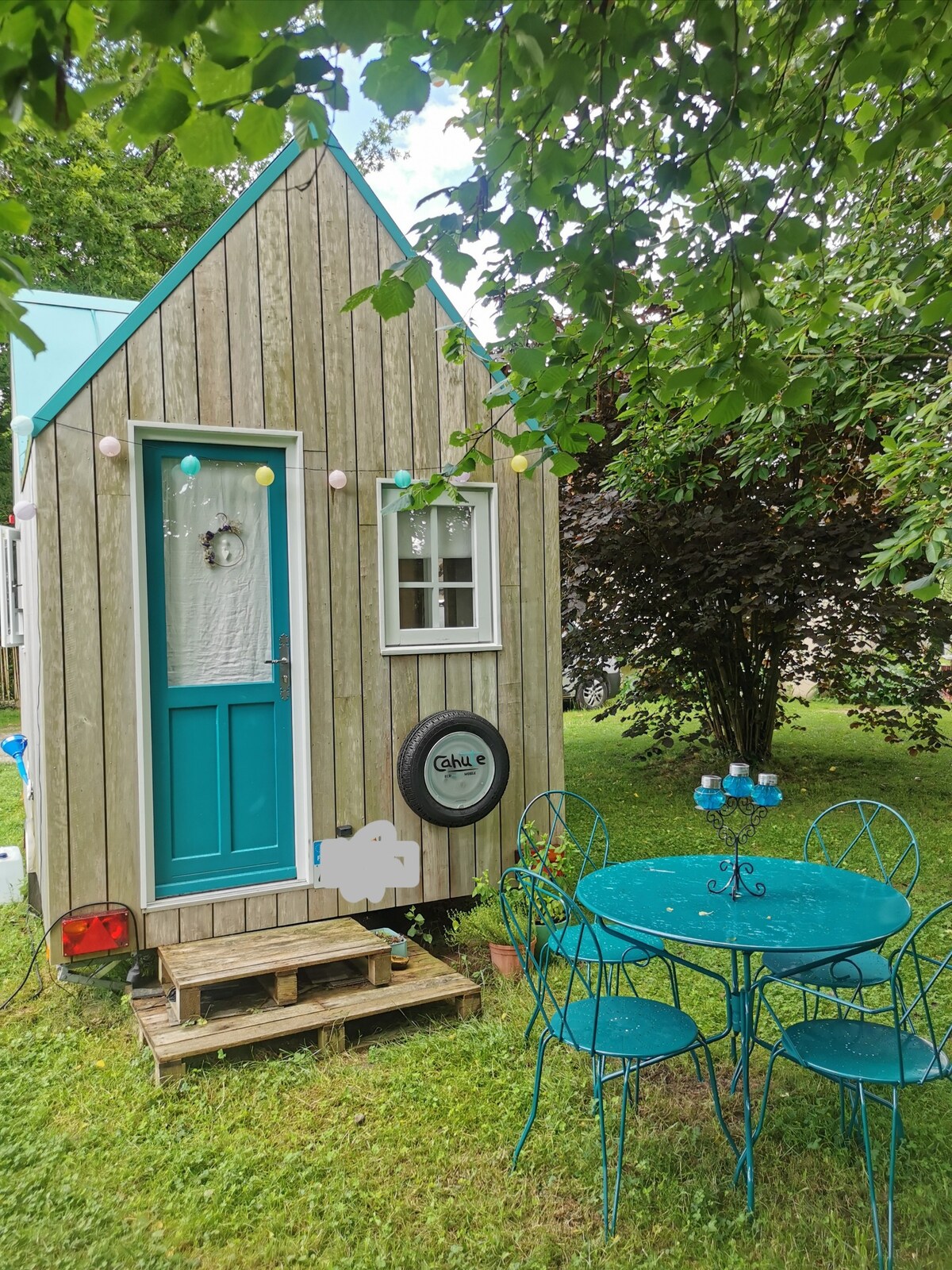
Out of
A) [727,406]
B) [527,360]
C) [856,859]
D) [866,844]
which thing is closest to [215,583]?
[527,360]

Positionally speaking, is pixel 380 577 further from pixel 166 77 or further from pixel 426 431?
pixel 166 77

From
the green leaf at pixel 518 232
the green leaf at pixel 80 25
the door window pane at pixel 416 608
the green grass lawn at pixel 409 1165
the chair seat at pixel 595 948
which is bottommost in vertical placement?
the green grass lawn at pixel 409 1165

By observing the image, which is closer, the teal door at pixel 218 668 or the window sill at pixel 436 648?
the teal door at pixel 218 668

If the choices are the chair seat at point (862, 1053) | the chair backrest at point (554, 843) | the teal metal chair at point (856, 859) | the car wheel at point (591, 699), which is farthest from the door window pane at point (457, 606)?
the car wheel at point (591, 699)

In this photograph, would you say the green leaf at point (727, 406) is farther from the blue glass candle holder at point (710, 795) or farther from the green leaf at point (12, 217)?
the green leaf at point (12, 217)

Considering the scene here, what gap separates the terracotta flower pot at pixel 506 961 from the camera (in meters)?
4.30

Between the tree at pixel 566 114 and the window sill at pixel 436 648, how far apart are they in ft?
5.31

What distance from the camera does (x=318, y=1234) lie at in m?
2.56

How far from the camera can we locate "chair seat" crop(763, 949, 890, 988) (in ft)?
10.1

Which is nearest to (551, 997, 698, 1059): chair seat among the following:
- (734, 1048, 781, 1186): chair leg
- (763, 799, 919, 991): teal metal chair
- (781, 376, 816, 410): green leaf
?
(734, 1048, 781, 1186): chair leg

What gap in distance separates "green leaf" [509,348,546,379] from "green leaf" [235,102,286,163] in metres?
1.10

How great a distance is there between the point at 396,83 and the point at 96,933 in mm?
3619

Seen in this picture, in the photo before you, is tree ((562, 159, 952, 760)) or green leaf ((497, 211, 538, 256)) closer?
green leaf ((497, 211, 538, 256))

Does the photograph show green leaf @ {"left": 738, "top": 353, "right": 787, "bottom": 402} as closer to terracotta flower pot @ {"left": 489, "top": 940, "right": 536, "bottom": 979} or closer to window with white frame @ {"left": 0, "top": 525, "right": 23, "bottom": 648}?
terracotta flower pot @ {"left": 489, "top": 940, "right": 536, "bottom": 979}
